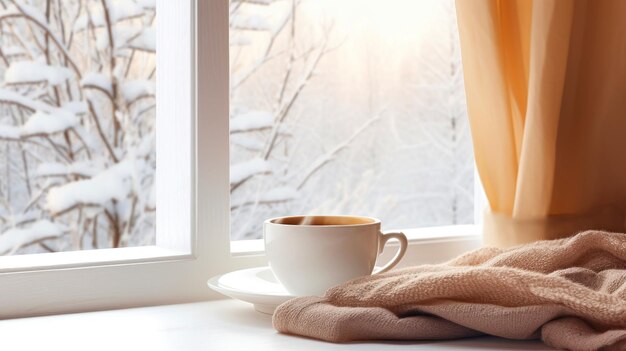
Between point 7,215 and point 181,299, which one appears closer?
point 181,299

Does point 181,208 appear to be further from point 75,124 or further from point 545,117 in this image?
point 75,124

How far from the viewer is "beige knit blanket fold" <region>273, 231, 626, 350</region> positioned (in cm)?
77

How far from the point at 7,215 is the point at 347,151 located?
49.2 inches

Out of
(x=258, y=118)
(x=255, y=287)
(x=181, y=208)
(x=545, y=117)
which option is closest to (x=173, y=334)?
(x=255, y=287)

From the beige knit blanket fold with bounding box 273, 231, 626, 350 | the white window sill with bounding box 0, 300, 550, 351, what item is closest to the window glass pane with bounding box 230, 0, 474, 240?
the white window sill with bounding box 0, 300, 550, 351

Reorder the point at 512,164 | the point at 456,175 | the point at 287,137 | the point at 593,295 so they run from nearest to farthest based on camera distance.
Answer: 1. the point at 593,295
2. the point at 512,164
3. the point at 287,137
4. the point at 456,175

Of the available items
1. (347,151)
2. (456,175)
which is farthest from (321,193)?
(456,175)

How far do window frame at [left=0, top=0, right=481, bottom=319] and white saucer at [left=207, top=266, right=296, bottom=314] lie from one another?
62 mm

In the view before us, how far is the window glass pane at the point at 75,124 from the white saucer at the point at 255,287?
175cm

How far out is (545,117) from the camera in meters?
1.07

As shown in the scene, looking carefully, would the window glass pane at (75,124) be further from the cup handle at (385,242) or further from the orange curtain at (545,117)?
the cup handle at (385,242)

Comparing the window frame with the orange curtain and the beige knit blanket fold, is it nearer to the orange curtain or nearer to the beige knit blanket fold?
the beige knit blanket fold

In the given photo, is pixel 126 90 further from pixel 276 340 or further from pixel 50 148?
pixel 276 340

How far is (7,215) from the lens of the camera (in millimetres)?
2553
